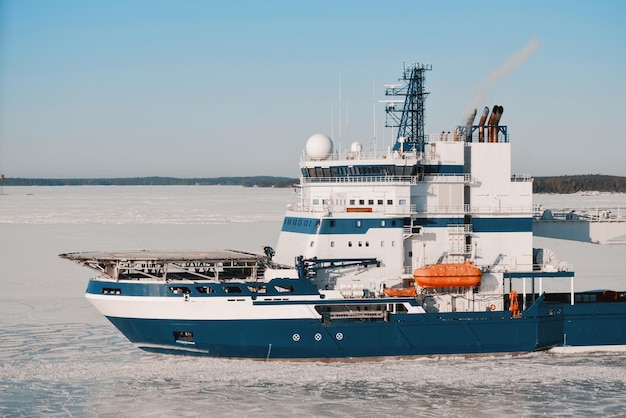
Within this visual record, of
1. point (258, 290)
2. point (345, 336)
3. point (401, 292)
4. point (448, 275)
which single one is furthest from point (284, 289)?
point (448, 275)

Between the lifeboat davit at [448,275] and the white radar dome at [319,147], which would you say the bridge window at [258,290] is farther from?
the white radar dome at [319,147]

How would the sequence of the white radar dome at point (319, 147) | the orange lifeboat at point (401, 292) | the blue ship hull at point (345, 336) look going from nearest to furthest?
the blue ship hull at point (345, 336), the orange lifeboat at point (401, 292), the white radar dome at point (319, 147)

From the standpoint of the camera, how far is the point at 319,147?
78.9 ft

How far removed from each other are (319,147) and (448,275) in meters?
4.87

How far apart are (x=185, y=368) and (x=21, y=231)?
130 ft

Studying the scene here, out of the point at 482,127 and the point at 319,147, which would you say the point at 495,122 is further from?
the point at 319,147

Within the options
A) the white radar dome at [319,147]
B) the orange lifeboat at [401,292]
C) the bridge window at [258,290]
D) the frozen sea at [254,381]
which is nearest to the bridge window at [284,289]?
the bridge window at [258,290]

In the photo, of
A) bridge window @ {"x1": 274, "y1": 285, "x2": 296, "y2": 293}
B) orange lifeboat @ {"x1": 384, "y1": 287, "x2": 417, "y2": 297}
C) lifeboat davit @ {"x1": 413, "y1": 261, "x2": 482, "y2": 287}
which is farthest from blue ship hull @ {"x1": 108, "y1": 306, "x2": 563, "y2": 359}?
lifeboat davit @ {"x1": 413, "y1": 261, "x2": 482, "y2": 287}

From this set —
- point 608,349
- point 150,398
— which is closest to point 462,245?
point 608,349

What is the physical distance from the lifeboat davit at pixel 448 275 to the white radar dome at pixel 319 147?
160 inches

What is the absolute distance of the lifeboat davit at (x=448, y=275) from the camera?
73.0 ft

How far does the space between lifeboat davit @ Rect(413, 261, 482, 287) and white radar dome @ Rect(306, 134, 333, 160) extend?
160 inches

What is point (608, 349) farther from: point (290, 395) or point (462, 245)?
point (290, 395)

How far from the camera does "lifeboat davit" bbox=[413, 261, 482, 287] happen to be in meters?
22.2
